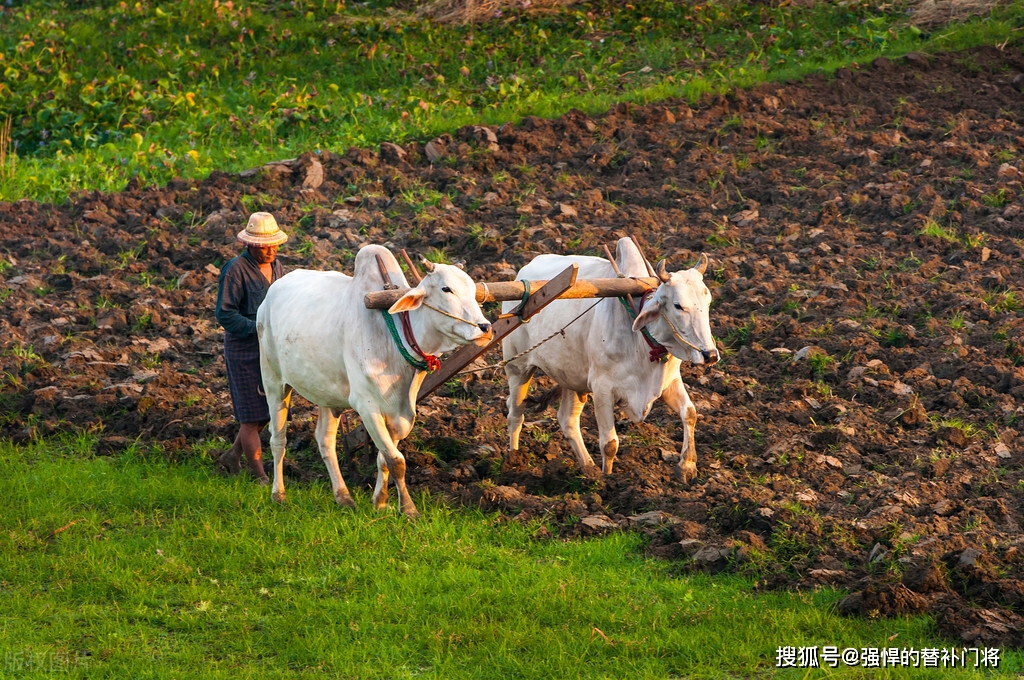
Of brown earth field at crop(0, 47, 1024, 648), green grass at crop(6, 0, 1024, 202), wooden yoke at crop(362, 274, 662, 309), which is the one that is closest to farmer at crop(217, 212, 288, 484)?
brown earth field at crop(0, 47, 1024, 648)

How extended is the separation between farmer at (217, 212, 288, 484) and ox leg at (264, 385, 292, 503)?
153mm

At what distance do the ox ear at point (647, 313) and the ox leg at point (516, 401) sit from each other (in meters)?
1.23

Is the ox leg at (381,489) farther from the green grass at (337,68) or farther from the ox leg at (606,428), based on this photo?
the green grass at (337,68)

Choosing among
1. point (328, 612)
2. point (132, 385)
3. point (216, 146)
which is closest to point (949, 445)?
point (328, 612)

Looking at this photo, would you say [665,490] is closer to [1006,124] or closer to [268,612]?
[268,612]

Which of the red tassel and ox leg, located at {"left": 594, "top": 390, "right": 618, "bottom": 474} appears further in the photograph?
ox leg, located at {"left": 594, "top": 390, "right": 618, "bottom": 474}

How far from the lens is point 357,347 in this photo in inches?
269

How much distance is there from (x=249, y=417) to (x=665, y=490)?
2501 mm

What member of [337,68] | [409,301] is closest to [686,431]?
[409,301]

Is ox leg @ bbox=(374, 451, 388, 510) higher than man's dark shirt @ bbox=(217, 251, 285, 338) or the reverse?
the reverse

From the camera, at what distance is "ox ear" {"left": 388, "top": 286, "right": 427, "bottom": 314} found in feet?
20.6

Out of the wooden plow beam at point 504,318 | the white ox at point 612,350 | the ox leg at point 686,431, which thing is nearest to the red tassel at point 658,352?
the white ox at point 612,350

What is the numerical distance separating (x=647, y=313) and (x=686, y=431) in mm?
788

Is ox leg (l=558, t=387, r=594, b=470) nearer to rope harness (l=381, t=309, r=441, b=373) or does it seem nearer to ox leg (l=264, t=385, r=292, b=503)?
rope harness (l=381, t=309, r=441, b=373)
